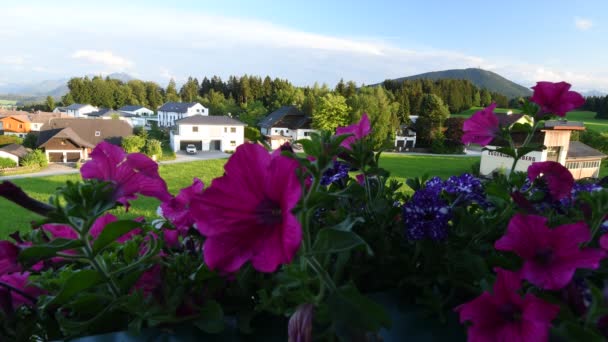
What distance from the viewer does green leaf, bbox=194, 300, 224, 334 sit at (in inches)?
16.5

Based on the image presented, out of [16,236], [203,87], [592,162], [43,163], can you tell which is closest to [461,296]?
[16,236]

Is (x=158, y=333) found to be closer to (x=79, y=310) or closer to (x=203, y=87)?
(x=79, y=310)

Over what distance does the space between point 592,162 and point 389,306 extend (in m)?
15.2

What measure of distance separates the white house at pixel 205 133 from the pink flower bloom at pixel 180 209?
25.6 m

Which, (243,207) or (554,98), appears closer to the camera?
(243,207)

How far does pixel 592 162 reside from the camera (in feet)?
40.9

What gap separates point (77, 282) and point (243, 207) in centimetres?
21

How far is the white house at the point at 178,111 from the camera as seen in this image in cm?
3800

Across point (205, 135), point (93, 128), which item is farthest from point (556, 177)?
point (93, 128)

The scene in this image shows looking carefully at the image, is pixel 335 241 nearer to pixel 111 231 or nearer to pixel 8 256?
pixel 111 231

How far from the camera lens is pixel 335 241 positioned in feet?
1.04

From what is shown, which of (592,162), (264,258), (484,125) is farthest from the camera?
(592,162)

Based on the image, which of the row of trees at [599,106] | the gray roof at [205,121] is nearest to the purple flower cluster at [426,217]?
the gray roof at [205,121]

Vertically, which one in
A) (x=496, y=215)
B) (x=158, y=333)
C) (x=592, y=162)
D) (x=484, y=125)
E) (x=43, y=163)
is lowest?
(x=43, y=163)
